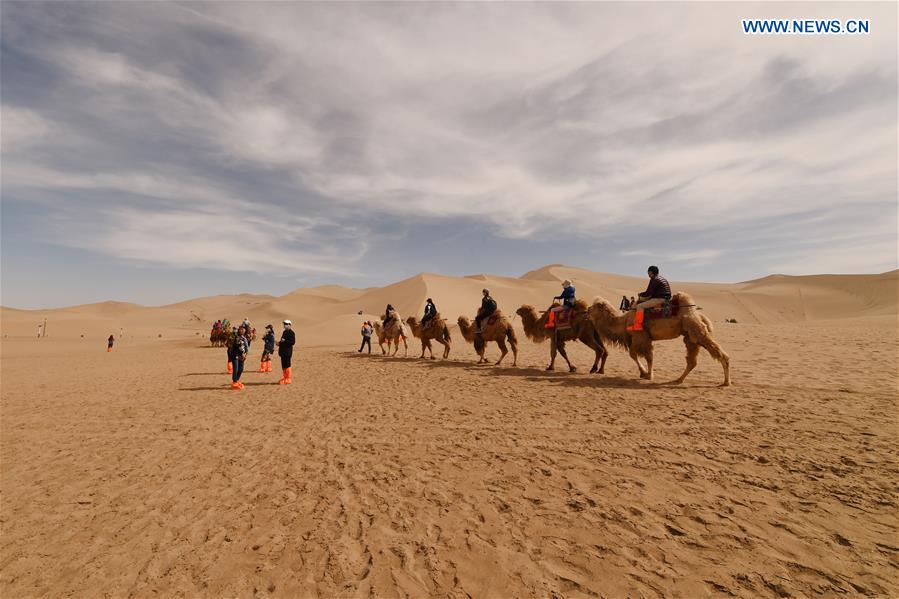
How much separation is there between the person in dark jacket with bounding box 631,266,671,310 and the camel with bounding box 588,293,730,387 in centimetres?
26

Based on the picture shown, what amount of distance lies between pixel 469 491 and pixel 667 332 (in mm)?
7402

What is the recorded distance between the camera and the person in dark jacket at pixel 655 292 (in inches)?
386

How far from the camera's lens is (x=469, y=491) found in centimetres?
462

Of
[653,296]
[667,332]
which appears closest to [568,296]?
[653,296]

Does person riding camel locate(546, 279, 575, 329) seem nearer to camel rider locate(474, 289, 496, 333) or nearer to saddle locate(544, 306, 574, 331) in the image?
saddle locate(544, 306, 574, 331)

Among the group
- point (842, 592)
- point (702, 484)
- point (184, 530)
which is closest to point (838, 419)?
point (702, 484)

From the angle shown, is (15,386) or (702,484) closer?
(702,484)

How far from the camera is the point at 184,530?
4.12 metres

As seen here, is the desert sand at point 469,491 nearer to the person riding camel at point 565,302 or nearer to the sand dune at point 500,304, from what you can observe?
the person riding camel at point 565,302

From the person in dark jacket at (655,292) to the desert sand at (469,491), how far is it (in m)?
2.06

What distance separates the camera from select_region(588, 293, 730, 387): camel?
353 inches

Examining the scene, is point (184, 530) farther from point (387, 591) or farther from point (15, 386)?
point (15, 386)

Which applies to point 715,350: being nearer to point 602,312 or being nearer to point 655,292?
point 655,292

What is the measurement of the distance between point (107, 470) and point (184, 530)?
2922mm
